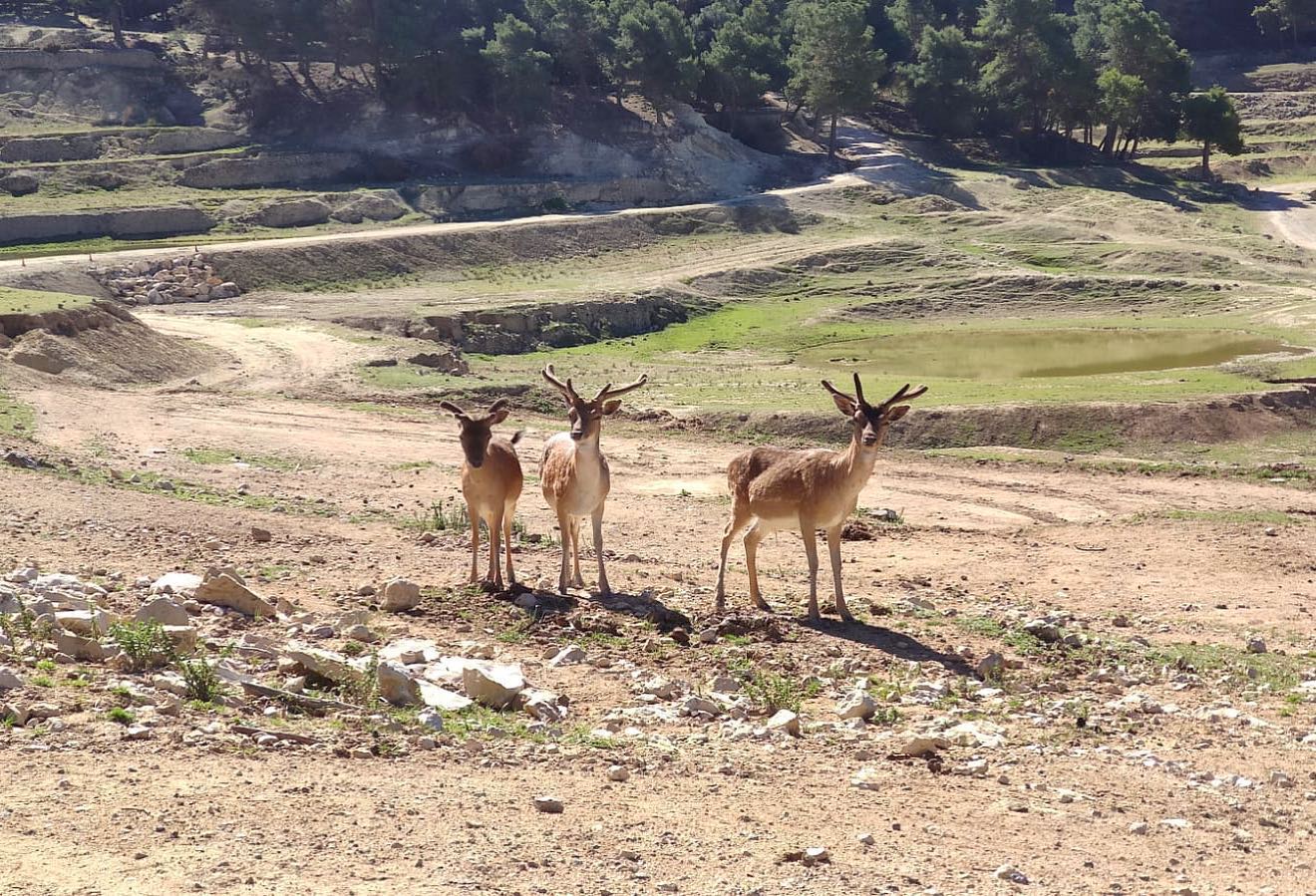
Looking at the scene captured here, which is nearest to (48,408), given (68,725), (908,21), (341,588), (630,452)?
(630,452)

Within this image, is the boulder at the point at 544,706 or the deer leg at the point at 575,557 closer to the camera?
the boulder at the point at 544,706

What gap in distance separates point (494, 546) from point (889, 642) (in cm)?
485

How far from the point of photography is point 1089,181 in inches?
3676

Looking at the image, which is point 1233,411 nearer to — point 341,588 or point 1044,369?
point 1044,369

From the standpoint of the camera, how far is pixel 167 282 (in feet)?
193

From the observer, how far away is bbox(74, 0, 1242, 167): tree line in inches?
3593

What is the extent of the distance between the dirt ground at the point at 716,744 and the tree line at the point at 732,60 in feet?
226

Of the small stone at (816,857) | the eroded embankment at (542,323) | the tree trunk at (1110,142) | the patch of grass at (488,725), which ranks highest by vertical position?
the tree trunk at (1110,142)

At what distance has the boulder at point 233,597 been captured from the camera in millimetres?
15367

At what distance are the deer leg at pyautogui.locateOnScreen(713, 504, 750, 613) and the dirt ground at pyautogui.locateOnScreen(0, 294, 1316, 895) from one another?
41 cm

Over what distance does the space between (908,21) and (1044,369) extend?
262 feet

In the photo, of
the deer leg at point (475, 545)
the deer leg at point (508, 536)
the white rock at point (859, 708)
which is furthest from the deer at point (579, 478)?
the white rock at point (859, 708)

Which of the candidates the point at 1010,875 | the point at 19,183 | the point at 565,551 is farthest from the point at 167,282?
the point at 1010,875

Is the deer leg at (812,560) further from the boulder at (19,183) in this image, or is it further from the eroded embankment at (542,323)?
the boulder at (19,183)
